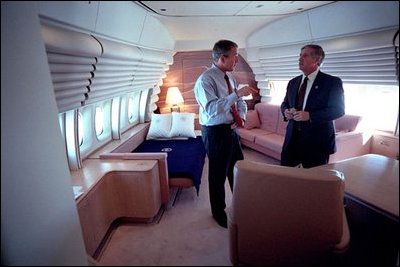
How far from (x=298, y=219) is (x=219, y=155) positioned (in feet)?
3.29

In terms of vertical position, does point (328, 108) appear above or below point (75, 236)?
above

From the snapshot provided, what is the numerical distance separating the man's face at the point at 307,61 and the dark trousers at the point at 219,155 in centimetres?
78

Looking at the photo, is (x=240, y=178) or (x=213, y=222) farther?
(x=213, y=222)

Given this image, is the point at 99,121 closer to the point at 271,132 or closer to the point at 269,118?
the point at 269,118

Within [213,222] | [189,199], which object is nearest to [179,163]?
[189,199]

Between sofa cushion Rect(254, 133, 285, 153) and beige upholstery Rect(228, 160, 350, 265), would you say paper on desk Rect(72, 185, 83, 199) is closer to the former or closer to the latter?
beige upholstery Rect(228, 160, 350, 265)

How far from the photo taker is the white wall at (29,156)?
53 cm

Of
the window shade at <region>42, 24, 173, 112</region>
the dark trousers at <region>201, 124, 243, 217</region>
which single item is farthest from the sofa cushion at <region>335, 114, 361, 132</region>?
the window shade at <region>42, 24, 173, 112</region>

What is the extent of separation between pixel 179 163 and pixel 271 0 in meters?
2.18

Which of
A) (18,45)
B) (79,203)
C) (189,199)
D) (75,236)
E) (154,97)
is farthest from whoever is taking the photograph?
(154,97)

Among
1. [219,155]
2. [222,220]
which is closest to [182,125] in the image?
[219,155]

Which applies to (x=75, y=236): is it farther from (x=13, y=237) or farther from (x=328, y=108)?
(x=328, y=108)

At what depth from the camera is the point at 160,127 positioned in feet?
11.8

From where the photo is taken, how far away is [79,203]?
162cm
